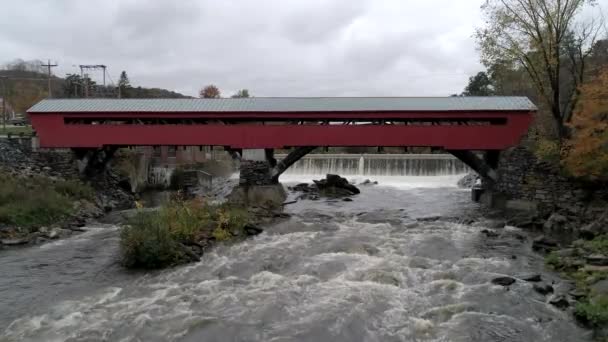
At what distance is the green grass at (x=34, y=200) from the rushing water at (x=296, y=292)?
178 centimetres

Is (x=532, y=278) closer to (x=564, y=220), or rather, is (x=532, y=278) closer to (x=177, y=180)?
(x=564, y=220)

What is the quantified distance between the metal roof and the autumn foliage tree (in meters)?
3.91

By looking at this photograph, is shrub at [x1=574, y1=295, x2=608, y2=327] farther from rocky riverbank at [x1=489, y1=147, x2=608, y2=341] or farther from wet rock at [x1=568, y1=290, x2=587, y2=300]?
wet rock at [x1=568, y1=290, x2=587, y2=300]

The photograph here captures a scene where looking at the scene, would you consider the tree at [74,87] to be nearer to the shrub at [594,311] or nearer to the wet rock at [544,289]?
the wet rock at [544,289]

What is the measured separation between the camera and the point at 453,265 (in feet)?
30.7

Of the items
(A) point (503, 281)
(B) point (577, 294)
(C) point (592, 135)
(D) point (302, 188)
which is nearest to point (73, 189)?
(D) point (302, 188)

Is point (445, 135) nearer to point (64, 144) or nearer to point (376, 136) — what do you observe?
point (376, 136)

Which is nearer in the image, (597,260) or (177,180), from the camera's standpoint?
(597,260)

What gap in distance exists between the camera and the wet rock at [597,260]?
848cm

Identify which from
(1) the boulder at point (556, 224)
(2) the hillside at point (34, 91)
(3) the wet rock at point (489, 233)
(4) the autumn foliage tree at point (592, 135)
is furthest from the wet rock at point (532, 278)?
(2) the hillside at point (34, 91)

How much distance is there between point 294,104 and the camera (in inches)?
690

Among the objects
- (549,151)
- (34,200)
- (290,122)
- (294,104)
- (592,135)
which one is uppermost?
(294,104)

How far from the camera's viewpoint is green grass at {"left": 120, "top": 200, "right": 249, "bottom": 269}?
9.46 m

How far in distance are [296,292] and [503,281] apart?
378cm
